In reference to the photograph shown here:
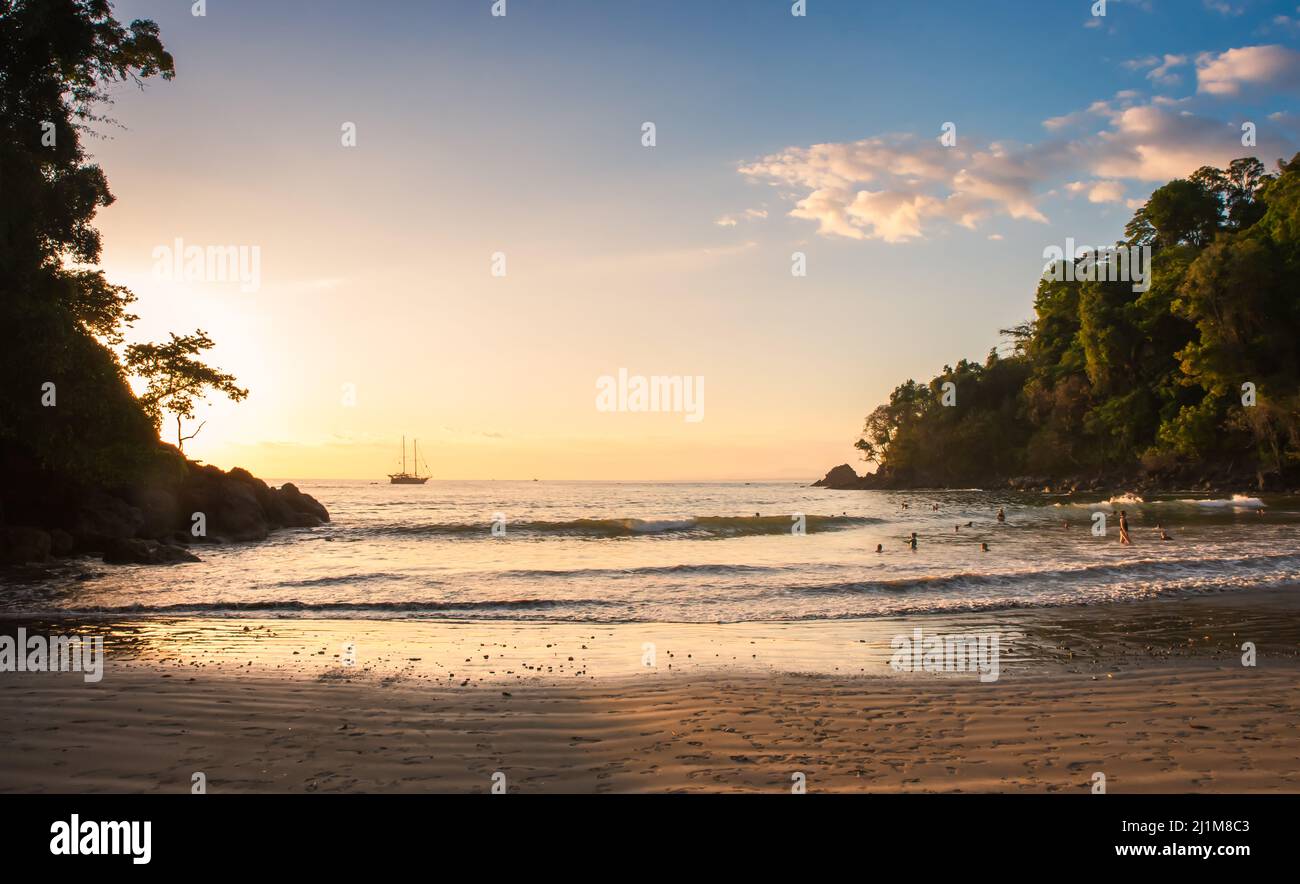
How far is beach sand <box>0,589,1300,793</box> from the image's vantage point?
565 cm

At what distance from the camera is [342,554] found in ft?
99.0

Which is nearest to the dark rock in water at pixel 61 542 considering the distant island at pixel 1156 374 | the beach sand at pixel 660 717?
the beach sand at pixel 660 717

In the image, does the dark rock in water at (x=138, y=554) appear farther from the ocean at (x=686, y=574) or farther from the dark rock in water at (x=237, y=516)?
the dark rock in water at (x=237, y=516)

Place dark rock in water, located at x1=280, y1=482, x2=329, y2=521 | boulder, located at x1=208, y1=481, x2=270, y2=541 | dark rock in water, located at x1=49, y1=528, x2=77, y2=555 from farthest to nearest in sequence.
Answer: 1. dark rock in water, located at x1=280, y1=482, x2=329, y2=521
2. boulder, located at x1=208, y1=481, x2=270, y2=541
3. dark rock in water, located at x1=49, y1=528, x2=77, y2=555

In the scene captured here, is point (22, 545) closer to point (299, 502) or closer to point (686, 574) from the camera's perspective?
point (686, 574)

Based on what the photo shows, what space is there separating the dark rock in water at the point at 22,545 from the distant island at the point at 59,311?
0.04 meters

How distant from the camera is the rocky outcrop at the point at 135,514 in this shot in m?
25.3

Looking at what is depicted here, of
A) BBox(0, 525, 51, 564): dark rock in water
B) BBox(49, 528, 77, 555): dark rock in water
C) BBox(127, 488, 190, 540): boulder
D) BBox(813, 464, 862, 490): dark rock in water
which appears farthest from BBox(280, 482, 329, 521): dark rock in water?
BBox(813, 464, 862, 490): dark rock in water

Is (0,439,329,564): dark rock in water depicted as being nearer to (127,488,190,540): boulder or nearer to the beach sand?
(127,488,190,540): boulder

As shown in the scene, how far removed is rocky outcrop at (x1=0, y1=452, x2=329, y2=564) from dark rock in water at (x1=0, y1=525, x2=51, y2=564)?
2 centimetres

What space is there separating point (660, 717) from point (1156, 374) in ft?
272
